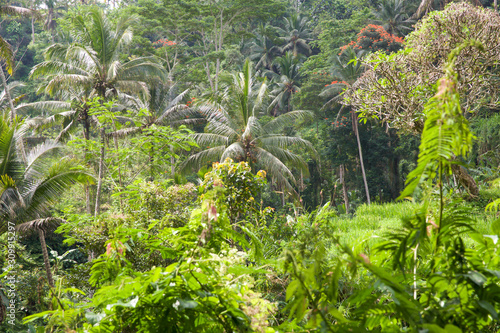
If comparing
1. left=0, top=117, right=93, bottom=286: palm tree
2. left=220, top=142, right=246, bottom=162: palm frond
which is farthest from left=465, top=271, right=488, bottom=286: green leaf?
left=220, top=142, right=246, bottom=162: palm frond

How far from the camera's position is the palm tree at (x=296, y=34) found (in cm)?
2728

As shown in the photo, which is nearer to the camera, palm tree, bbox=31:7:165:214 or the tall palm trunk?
palm tree, bbox=31:7:165:214

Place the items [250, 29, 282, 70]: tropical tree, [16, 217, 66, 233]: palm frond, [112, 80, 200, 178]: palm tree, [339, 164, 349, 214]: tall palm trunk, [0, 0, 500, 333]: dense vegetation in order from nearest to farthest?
[0, 0, 500, 333]: dense vegetation, [16, 217, 66, 233]: palm frond, [112, 80, 200, 178]: palm tree, [339, 164, 349, 214]: tall palm trunk, [250, 29, 282, 70]: tropical tree

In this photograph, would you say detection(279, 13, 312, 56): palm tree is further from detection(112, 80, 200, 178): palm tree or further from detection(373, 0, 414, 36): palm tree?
detection(112, 80, 200, 178): palm tree

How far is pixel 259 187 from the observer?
5.38m

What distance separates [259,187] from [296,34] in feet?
81.2

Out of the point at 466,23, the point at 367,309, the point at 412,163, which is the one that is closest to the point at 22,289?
the point at 367,309

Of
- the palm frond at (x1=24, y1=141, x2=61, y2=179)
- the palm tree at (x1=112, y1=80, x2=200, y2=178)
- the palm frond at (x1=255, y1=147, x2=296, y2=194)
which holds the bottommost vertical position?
the palm frond at (x1=255, y1=147, x2=296, y2=194)

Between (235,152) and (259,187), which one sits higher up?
(259,187)

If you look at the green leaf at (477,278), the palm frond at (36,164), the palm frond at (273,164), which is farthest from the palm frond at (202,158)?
the green leaf at (477,278)

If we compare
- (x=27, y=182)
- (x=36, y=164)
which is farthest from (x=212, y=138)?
(x=27, y=182)

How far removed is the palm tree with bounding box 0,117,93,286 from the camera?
6.58 meters

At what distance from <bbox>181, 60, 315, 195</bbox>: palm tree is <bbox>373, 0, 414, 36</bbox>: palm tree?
34.7 feet

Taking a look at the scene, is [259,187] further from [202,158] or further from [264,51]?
[264,51]
